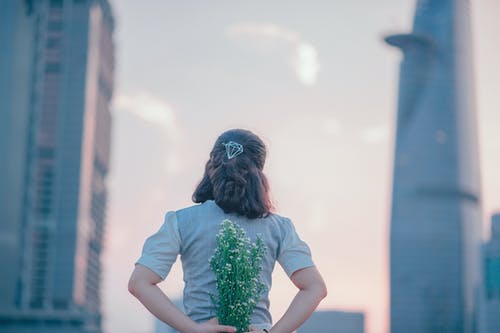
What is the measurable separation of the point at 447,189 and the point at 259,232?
17937 centimetres

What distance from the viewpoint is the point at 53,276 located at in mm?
184000

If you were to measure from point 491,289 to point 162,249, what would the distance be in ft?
478

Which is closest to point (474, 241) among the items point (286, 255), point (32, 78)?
point (32, 78)

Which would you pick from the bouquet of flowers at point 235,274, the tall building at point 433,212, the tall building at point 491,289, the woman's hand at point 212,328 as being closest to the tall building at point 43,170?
the tall building at point 433,212

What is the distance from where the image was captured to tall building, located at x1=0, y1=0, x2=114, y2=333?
17888cm

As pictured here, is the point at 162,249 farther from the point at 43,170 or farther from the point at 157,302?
the point at 43,170

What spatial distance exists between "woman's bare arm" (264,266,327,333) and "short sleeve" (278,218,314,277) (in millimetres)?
35

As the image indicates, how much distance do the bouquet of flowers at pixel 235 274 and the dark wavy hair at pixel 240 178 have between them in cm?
37

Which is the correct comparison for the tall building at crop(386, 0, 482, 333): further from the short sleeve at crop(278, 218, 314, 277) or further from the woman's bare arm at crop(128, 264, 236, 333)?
the woman's bare arm at crop(128, 264, 236, 333)

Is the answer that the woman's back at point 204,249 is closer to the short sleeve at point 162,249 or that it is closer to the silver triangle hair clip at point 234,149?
the short sleeve at point 162,249

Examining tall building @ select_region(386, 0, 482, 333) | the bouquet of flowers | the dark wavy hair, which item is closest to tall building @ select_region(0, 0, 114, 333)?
tall building @ select_region(386, 0, 482, 333)

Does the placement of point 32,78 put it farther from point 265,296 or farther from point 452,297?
point 265,296

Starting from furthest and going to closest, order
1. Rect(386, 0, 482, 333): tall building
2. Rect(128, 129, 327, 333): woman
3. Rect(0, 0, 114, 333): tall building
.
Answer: Rect(386, 0, 482, 333): tall building < Rect(0, 0, 114, 333): tall building < Rect(128, 129, 327, 333): woman

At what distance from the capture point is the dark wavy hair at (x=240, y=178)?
5297 mm
